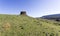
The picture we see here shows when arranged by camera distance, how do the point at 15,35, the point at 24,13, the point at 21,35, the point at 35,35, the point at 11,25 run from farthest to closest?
the point at 24,13
the point at 11,25
the point at 21,35
the point at 15,35
the point at 35,35

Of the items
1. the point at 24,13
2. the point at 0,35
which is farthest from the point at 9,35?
the point at 24,13

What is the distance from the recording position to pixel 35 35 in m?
14.7

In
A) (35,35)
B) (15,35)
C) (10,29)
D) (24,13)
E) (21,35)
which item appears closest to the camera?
(35,35)

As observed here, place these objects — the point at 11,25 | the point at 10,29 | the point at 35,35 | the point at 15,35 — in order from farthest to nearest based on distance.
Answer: the point at 11,25, the point at 10,29, the point at 15,35, the point at 35,35

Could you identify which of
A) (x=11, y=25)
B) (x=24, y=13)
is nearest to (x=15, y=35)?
(x=11, y=25)

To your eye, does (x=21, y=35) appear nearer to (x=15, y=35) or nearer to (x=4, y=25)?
(x=15, y=35)

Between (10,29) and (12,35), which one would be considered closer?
(12,35)

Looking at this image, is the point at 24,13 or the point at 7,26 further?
the point at 24,13

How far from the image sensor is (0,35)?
16406mm

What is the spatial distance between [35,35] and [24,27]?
9.35 meters

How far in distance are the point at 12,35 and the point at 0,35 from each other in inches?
69.1

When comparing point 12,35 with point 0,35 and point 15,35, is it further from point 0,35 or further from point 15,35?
point 0,35

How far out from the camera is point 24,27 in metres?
23.9

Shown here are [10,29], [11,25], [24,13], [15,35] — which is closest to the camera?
[15,35]
